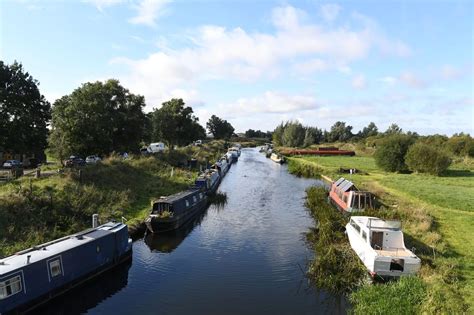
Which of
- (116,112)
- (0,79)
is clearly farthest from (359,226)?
(0,79)

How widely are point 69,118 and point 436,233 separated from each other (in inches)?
1399

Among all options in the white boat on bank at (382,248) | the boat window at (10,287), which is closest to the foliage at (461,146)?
the white boat on bank at (382,248)

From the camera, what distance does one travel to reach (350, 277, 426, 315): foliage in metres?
15.8

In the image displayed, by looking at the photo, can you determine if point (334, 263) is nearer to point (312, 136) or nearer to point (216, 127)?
point (312, 136)

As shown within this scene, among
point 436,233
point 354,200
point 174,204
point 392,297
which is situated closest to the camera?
point 392,297

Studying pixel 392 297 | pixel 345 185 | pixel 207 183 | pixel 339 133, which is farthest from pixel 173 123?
pixel 339 133

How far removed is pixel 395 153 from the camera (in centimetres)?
6075

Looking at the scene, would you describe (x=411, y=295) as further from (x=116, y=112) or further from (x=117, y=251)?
(x=116, y=112)

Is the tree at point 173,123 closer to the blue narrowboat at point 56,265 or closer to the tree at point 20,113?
the tree at point 20,113

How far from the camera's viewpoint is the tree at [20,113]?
38594mm

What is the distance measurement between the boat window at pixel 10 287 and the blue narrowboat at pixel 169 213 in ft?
41.7

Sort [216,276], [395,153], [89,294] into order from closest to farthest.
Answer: [89,294] < [216,276] < [395,153]

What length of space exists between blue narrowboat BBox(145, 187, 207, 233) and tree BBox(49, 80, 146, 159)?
47.6 ft

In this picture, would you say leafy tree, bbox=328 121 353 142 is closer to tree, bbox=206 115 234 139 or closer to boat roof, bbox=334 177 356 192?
tree, bbox=206 115 234 139
